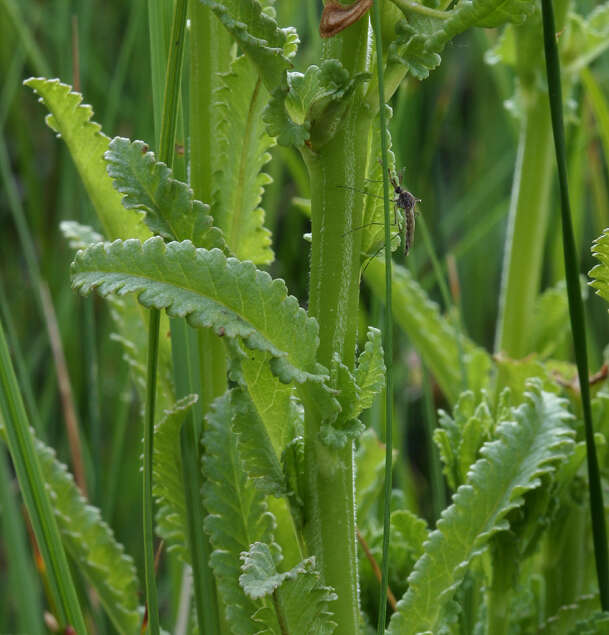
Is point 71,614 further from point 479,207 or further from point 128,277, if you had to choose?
point 479,207

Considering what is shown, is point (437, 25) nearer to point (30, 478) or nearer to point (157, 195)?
point (157, 195)

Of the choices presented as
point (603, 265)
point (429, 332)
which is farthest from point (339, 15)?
point (429, 332)

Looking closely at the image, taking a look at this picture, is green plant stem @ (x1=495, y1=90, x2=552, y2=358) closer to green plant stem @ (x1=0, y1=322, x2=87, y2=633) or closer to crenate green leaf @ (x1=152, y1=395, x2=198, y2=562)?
crenate green leaf @ (x1=152, y1=395, x2=198, y2=562)

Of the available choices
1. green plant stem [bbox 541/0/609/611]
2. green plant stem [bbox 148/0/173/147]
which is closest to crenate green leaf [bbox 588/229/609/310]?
green plant stem [bbox 541/0/609/611]

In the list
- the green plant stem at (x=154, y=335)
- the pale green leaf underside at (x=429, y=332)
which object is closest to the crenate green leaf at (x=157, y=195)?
the green plant stem at (x=154, y=335)

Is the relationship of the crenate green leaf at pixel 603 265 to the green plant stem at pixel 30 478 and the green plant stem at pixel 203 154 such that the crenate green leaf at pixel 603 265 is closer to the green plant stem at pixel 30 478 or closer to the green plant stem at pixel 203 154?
the green plant stem at pixel 203 154

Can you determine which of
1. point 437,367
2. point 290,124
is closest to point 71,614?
point 290,124
